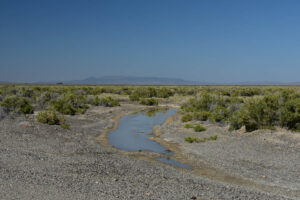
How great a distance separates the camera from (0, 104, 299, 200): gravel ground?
883cm

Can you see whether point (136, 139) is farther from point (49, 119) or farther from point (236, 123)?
point (49, 119)

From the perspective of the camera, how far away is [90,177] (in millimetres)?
10617

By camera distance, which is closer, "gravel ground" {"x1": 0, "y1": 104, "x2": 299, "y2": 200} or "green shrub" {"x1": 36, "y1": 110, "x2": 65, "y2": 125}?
"gravel ground" {"x1": 0, "y1": 104, "x2": 299, "y2": 200}

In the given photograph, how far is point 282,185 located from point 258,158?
12.5 feet

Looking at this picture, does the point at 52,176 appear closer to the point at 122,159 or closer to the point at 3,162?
the point at 3,162

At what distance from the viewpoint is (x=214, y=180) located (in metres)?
11.8

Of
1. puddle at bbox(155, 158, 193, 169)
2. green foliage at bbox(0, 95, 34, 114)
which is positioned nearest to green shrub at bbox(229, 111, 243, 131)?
puddle at bbox(155, 158, 193, 169)

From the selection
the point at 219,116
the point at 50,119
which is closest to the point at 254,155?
the point at 219,116

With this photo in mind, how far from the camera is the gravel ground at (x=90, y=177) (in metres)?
8.83

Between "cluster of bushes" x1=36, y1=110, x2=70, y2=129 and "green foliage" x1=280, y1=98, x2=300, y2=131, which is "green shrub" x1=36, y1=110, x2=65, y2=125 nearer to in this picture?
"cluster of bushes" x1=36, y1=110, x2=70, y2=129

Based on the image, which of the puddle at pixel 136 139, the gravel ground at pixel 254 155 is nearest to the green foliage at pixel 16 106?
the puddle at pixel 136 139

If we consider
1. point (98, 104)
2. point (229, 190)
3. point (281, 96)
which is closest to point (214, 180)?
point (229, 190)

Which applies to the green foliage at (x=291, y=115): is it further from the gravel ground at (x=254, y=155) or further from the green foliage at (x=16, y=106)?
the green foliage at (x=16, y=106)

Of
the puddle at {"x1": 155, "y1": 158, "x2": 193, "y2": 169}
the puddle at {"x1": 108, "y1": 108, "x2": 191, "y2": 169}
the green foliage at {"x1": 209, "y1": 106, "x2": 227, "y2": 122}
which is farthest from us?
the green foliage at {"x1": 209, "y1": 106, "x2": 227, "y2": 122}
